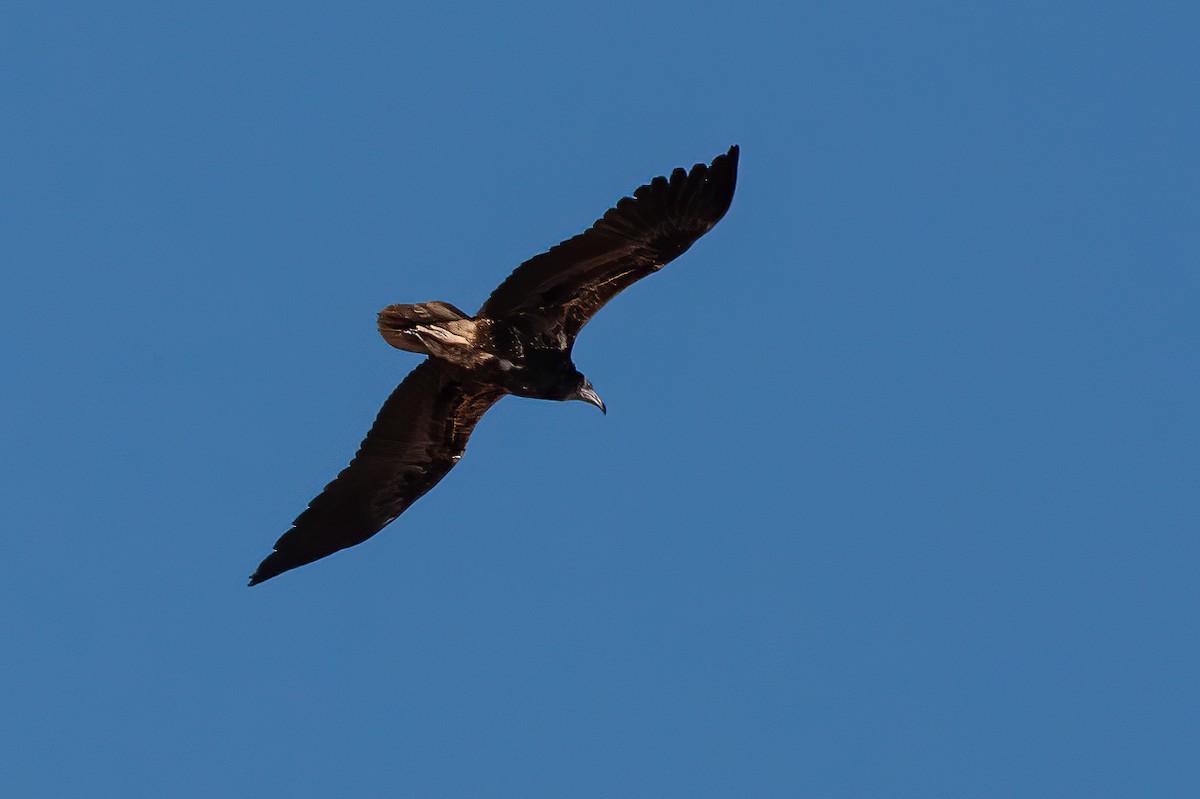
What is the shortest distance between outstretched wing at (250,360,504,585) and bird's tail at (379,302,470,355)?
0.80 metres

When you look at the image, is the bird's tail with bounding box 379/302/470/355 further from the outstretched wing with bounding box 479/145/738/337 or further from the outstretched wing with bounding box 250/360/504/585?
the outstretched wing with bounding box 250/360/504/585

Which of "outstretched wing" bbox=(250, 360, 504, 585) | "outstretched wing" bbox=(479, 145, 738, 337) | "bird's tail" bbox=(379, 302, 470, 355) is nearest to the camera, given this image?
"outstretched wing" bbox=(479, 145, 738, 337)

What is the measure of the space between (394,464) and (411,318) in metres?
1.79

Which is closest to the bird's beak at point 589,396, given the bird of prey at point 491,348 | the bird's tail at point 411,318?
the bird of prey at point 491,348

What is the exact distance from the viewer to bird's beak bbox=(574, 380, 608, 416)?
1595 cm

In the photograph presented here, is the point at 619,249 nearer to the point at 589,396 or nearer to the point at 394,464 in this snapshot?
the point at 589,396

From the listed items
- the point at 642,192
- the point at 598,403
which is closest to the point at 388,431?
the point at 598,403

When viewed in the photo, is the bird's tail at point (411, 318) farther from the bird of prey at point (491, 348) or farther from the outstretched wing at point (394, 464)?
the outstretched wing at point (394, 464)

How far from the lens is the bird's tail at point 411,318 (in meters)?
15.0

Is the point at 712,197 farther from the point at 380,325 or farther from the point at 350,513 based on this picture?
the point at 350,513

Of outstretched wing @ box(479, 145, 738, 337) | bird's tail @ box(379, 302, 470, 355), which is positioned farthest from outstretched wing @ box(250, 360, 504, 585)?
outstretched wing @ box(479, 145, 738, 337)

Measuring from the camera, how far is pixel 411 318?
15094mm

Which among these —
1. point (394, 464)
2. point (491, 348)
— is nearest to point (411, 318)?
point (491, 348)

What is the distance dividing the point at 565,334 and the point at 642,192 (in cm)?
176
